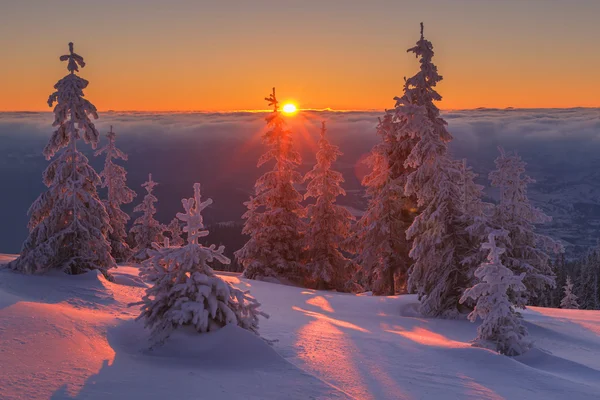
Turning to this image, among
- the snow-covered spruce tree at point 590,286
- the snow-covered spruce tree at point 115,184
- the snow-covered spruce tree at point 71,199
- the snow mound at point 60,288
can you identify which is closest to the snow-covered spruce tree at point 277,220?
the snow-covered spruce tree at point 115,184

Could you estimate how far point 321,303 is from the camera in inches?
789

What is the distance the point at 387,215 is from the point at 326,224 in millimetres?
A: 4641

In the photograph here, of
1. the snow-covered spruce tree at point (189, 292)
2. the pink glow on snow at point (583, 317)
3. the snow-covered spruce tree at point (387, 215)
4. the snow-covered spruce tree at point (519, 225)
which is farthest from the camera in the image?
the snow-covered spruce tree at point (387, 215)

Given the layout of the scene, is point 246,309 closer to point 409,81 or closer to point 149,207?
point 409,81

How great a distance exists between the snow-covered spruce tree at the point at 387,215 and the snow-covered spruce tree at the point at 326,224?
225 centimetres

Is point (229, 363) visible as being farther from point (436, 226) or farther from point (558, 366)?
point (436, 226)

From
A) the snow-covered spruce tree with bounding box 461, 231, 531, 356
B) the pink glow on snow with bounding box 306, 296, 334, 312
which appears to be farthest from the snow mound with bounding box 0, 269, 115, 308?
the snow-covered spruce tree with bounding box 461, 231, 531, 356

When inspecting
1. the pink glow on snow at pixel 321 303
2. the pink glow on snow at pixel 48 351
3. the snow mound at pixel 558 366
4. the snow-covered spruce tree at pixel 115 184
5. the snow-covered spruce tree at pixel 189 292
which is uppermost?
the snow-covered spruce tree at pixel 115 184

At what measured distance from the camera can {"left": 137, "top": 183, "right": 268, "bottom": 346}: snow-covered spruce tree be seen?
8.23 meters

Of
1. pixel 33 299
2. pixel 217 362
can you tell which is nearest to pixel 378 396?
pixel 217 362

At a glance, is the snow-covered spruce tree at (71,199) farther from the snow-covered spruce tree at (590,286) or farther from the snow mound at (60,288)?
the snow-covered spruce tree at (590,286)

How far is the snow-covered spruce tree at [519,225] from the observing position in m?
21.0

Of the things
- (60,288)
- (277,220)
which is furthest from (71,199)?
(277,220)

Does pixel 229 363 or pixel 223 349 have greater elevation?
pixel 223 349
